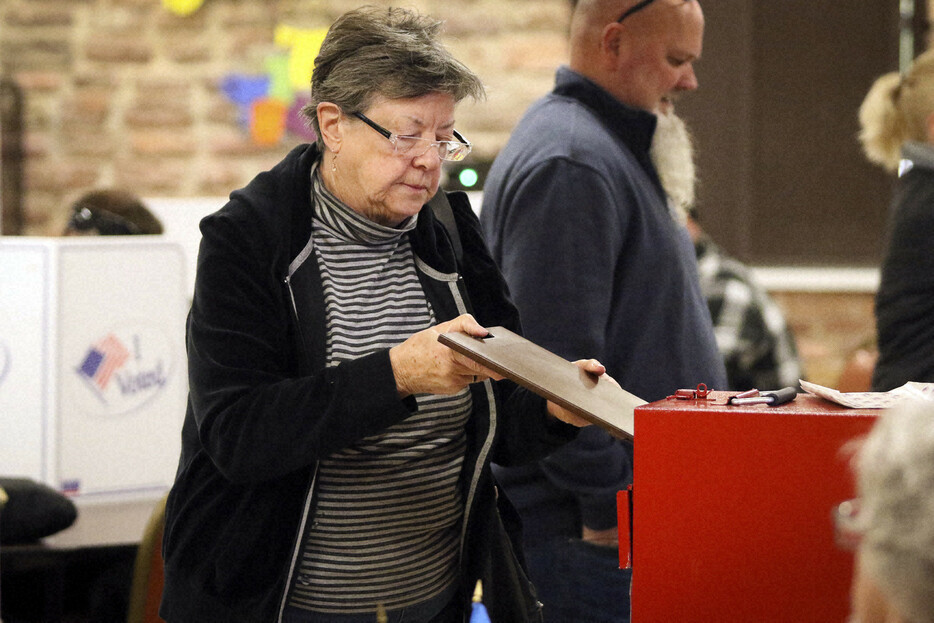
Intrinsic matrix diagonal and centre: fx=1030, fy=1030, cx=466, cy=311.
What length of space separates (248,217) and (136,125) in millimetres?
3098

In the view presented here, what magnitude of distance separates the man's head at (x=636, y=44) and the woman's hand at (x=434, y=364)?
0.89 meters

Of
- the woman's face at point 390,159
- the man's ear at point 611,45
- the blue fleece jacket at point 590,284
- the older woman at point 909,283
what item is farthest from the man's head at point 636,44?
the woman's face at point 390,159

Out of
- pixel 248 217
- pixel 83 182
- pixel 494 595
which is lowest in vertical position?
pixel 494 595

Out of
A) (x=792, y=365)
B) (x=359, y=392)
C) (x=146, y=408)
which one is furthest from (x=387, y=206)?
(x=792, y=365)

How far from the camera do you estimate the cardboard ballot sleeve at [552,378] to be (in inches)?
42.0

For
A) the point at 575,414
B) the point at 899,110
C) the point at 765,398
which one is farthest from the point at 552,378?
the point at 899,110

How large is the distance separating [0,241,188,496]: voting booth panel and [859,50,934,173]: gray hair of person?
1.61m

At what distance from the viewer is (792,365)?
340 cm

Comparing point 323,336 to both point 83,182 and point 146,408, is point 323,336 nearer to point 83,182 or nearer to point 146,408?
point 146,408

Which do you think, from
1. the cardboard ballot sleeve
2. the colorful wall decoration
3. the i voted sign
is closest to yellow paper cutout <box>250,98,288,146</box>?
the colorful wall decoration

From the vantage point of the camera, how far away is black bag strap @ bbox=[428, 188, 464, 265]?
143cm

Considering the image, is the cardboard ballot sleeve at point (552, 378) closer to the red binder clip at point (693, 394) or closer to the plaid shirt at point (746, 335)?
the red binder clip at point (693, 394)

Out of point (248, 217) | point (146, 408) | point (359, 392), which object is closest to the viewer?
point (359, 392)

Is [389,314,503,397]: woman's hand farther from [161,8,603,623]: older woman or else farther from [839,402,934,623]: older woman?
[839,402,934,623]: older woman
